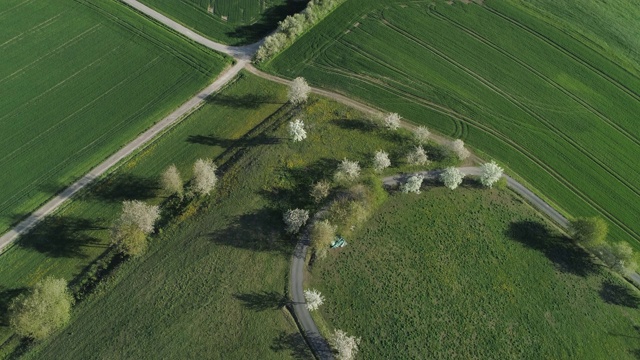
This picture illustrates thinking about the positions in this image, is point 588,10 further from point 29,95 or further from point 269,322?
point 29,95

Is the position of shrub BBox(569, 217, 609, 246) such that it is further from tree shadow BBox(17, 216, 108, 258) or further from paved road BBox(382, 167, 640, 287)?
tree shadow BBox(17, 216, 108, 258)

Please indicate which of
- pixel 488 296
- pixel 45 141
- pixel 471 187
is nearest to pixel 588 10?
pixel 471 187

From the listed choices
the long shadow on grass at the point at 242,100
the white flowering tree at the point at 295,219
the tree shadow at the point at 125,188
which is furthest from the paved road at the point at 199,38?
the white flowering tree at the point at 295,219

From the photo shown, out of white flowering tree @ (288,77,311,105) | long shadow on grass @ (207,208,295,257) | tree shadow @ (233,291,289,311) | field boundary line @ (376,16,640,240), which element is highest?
field boundary line @ (376,16,640,240)

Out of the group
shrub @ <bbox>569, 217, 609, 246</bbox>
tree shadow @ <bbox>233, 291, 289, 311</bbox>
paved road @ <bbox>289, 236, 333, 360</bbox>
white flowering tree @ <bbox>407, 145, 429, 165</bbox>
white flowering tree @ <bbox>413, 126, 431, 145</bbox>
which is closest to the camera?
paved road @ <bbox>289, 236, 333, 360</bbox>

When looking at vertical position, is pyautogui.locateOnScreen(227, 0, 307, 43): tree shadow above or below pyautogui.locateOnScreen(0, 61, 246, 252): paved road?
above

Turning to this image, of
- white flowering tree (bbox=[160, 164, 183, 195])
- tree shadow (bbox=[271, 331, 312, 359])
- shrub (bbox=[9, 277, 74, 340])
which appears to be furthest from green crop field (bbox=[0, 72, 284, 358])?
tree shadow (bbox=[271, 331, 312, 359])
